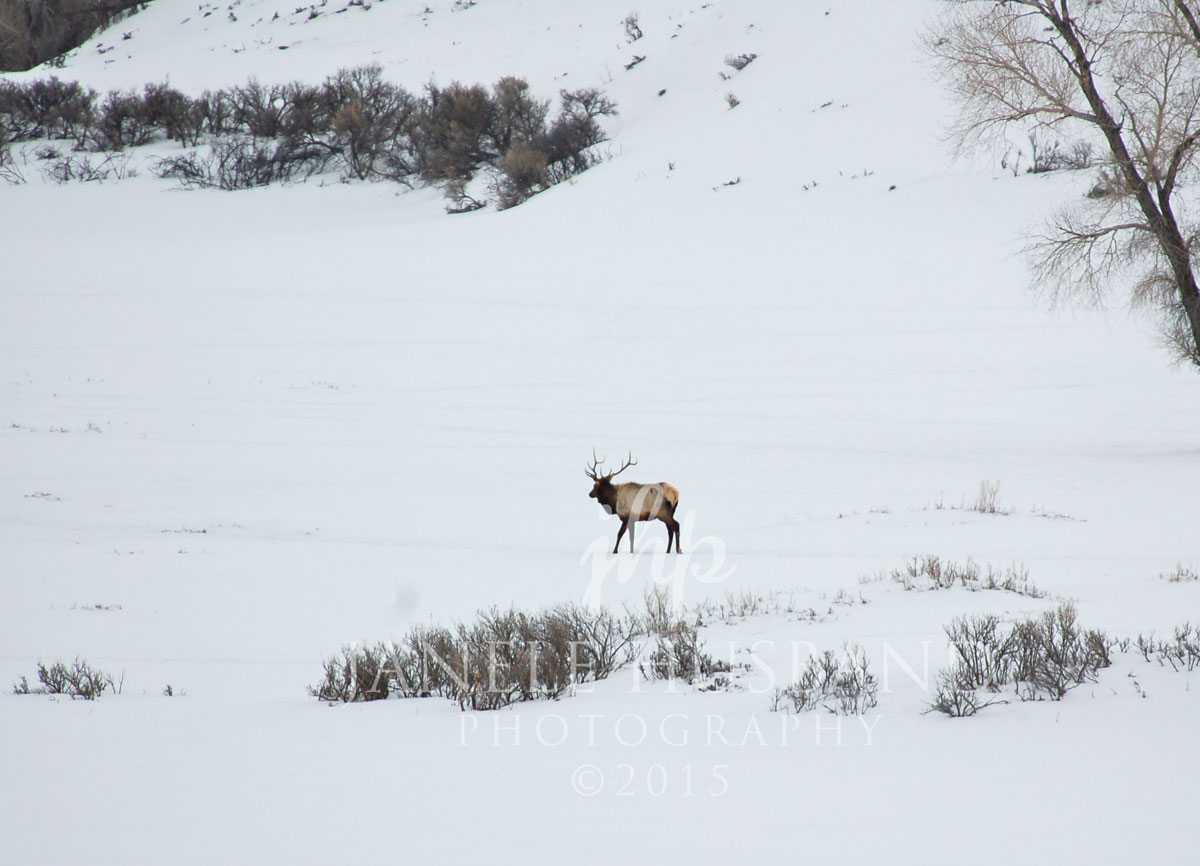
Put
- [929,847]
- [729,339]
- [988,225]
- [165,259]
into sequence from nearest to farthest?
[929,847]
[729,339]
[988,225]
[165,259]

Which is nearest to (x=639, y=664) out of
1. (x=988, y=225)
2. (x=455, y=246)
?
(x=988, y=225)

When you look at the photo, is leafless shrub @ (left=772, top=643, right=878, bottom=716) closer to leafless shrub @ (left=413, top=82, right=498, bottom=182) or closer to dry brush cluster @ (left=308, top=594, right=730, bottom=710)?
dry brush cluster @ (left=308, top=594, right=730, bottom=710)

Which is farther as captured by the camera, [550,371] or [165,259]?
[165,259]

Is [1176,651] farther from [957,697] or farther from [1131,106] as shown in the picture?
[1131,106]

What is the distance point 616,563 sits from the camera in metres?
9.39

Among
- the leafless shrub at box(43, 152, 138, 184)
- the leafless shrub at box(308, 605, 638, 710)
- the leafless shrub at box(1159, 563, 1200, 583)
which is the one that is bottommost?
the leafless shrub at box(308, 605, 638, 710)

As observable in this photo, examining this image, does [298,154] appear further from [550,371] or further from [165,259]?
[550,371]

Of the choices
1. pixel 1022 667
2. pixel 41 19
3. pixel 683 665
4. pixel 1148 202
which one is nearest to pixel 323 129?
pixel 1148 202

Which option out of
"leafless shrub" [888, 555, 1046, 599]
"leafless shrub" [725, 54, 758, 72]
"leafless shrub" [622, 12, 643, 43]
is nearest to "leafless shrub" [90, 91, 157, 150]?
"leafless shrub" [622, 12, 643, 43]

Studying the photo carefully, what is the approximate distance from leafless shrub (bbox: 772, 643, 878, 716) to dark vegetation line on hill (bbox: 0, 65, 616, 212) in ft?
120

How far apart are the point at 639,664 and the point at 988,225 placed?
82.8 ft

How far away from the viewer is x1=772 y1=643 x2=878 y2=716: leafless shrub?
4250mm

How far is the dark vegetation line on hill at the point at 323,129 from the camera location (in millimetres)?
41625

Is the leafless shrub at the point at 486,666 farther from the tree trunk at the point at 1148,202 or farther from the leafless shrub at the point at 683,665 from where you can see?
the tree trunk at the point at 1148,202
